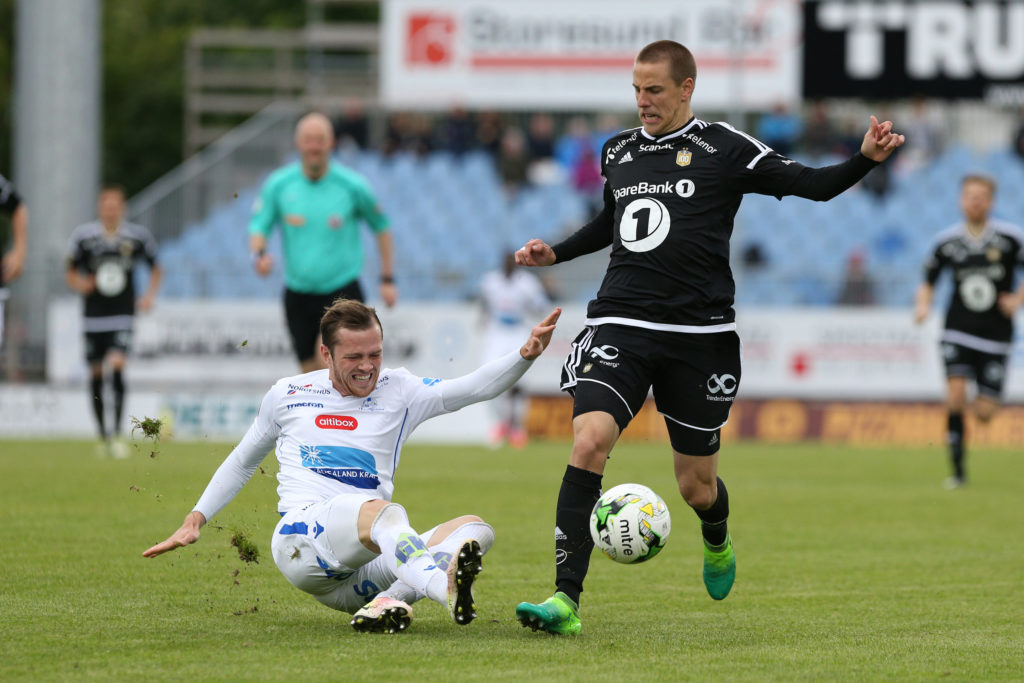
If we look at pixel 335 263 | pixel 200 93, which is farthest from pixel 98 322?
pixel 200 93

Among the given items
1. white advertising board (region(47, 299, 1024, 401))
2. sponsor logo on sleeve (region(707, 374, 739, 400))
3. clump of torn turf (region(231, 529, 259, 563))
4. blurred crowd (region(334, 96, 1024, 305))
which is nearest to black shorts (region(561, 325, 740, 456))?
sponsor logo on sleeve (region(707, 374, 739, 400))

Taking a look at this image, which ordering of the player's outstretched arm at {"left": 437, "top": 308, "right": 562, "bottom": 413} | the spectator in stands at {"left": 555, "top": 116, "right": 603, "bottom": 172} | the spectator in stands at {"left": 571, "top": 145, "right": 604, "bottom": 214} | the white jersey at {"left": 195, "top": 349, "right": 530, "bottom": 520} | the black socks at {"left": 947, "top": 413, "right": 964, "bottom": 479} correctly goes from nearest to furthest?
1. the player's outstretched arm at {"left": 437, "top": 308, "right": 562, "bottom": 413}
2. the white jersey at {"left": 195, "top": 349, "right": 530, "bottom": 520}
3. the black socks at {"left": 947, "top": 413, "right": 964, "bottom": 479}
4. the spectator in stands at {"left": 571, "top": 145, "right": 604, "bottom": 214}
5. the spectator in stands at {"left": 555, "top": 116, "right": 603, "bottom": 172}

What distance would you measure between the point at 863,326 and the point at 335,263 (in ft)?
35.9

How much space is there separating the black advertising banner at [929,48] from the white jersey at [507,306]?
32.6 ft

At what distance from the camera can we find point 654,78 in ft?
20.5

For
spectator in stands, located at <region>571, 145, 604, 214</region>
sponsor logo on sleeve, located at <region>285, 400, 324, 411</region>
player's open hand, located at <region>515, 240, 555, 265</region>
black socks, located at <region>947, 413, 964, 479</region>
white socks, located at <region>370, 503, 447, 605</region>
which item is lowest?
black socks, located at <region>947, 413, 964, 479</region>

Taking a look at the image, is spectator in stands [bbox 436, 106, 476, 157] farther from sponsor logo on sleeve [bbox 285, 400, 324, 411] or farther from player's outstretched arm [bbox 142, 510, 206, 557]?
player's outstretched arm [bbox 142, 510, 206, 557]

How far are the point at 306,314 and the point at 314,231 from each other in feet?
Result: 2.10

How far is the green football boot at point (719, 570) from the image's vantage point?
685 cm

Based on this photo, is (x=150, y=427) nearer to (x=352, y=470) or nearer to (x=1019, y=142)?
(x=352, y=470)

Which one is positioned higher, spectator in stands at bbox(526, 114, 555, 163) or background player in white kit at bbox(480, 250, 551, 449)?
spectator in stands at bbox(526, 114, 555, 163)

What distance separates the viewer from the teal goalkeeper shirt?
37.3 ft

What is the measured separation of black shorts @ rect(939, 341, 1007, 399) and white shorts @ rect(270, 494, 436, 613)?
9.08 m

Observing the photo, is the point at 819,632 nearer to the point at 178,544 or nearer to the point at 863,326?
the point at 178,544
